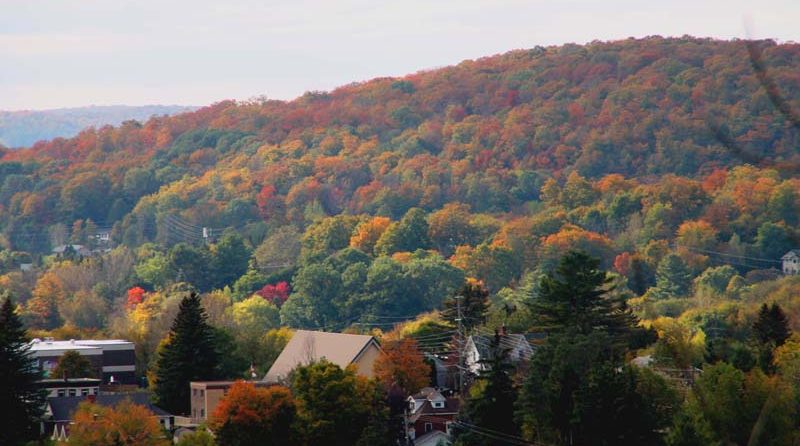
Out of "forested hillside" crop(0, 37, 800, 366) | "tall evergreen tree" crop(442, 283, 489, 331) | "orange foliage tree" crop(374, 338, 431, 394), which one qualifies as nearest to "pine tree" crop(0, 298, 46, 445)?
"orange foliage tree" crop(374, 338, 431, 394)

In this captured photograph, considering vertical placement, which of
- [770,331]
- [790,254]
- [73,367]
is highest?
[770,331]

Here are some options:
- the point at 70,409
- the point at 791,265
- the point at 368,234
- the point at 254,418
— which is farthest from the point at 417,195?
the point at 254,418

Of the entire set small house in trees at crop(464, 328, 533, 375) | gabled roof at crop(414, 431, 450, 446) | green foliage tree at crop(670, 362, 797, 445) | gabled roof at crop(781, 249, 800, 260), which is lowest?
gabled roof at crop(781, 249, 800, 260)

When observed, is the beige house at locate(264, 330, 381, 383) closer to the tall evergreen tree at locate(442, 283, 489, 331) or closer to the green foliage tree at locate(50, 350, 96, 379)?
the tall evergreen tree at locate(442, 283, 489, 331)

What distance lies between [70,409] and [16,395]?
2933mm

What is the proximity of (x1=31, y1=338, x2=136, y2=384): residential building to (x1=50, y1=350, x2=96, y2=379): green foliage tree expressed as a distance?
9.14 feet

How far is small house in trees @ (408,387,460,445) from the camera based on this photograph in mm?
34469

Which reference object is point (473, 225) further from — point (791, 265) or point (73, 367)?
point (73, 367)

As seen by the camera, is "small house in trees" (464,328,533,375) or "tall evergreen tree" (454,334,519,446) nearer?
"tall evergreen tree" (454,334,519,446)

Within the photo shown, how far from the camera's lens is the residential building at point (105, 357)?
53.4 m

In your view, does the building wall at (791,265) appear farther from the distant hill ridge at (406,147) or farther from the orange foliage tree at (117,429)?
the orange foliage tree at (117,429)

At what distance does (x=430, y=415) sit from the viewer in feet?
117

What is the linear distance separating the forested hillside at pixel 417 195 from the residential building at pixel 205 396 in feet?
65.5

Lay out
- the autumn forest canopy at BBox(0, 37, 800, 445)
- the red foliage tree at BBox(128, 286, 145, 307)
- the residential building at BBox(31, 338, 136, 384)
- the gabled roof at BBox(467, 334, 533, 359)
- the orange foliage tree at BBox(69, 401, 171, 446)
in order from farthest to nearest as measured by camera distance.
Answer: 1. the red foliage tree at BBox(128, 286, 145, 307)
2. the residential building at BBox(31, 338, 136, 384)
3. the gabled roof at BBox(467, 334, 533, 359)
4. the autumn forest canopy at BBox(0, 37, 800, 445)
5. the orange foliage tree at BBox(69, 401, 171, 446)
